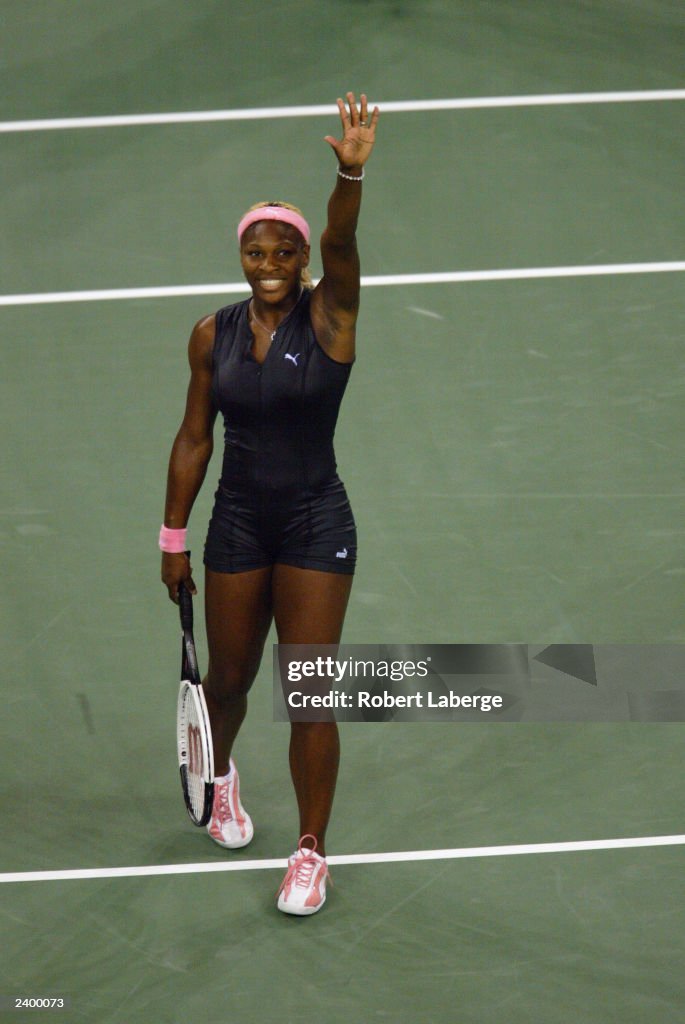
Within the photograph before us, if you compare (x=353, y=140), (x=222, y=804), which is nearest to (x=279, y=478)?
(x=353, y=140)

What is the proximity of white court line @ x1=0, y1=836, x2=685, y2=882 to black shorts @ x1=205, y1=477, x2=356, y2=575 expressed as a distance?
4.07ft

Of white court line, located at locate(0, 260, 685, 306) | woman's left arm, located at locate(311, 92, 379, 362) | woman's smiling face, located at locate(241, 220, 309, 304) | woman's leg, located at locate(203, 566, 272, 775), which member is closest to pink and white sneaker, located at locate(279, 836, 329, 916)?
woman's leg, located at locate(203, 566, 272, 775)

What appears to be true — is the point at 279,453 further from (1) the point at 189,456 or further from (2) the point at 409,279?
(2) the point at 409,279

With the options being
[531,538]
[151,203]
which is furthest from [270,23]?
[531,538]

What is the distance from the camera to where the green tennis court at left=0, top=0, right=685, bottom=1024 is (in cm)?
575

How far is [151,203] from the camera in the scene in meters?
10.3

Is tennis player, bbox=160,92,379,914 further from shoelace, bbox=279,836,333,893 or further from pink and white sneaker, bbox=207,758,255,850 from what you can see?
pink and white sneaker, bbox=207,758,255,850

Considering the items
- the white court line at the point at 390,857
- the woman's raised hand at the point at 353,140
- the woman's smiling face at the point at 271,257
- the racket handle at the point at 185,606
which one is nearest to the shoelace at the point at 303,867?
the white court line at the point at 390,857

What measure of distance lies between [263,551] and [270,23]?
7.01 metres

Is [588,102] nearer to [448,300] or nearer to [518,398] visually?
[448,300]

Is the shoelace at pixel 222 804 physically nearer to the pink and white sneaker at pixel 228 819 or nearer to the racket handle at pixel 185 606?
the pink and white sneaker at pixel 228 819

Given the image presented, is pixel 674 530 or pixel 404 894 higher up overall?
pixel 674 530

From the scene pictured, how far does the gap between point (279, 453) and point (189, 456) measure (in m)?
0.37

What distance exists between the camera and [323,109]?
11.0 meters
